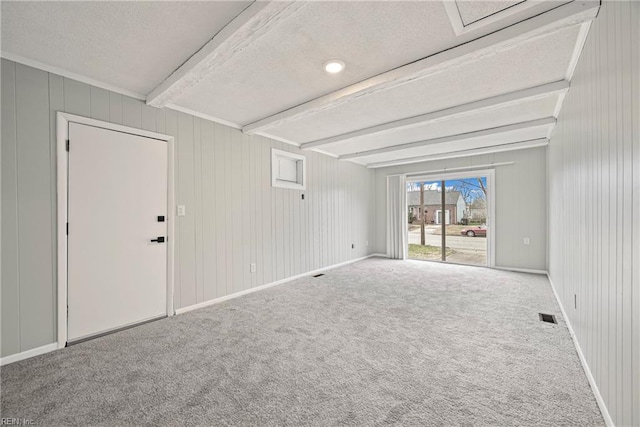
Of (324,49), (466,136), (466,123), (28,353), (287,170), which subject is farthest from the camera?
(287,170)

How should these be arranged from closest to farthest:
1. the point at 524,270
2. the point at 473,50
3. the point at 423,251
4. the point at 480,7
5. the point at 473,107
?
the point at 480,7
the point at 473,50
the point at 473,107
the point at 524,270
the point at 423,251

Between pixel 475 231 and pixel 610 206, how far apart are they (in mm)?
4981

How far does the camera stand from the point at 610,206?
1.47m

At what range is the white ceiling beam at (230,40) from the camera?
1562 millimetres

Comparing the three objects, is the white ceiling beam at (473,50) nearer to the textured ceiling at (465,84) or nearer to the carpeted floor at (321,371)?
the textured ceiling at (465,84)

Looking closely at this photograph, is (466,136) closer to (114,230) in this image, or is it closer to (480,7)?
(480,7)

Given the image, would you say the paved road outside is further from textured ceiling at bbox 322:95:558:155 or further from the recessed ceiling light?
the recessed ceiling light

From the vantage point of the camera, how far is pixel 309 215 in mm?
5113

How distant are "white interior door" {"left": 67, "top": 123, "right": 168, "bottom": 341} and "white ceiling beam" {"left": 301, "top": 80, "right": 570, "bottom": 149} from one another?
9.10ft

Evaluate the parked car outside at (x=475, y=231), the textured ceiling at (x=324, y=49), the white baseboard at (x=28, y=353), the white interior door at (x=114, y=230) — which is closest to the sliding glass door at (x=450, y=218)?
the parked car outside at (x=475, y=231)

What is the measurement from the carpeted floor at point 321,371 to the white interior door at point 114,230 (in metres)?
0.26

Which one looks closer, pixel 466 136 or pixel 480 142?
pixel 466 136

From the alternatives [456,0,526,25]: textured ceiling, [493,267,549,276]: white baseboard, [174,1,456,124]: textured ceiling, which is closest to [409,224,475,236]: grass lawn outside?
[493,267,549,276]: white baseboard

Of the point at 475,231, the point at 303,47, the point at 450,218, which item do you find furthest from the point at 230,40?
the point at 475,231
